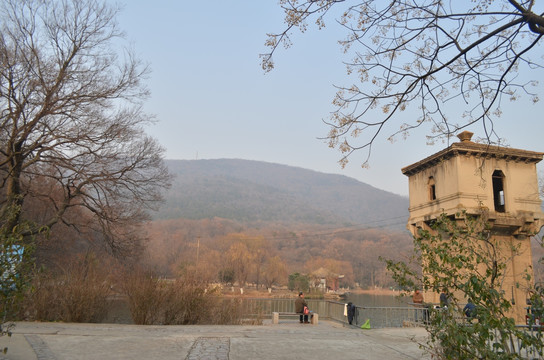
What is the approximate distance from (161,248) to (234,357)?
108948 mm

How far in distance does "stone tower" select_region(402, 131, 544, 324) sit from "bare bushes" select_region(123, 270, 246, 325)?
11613 mm

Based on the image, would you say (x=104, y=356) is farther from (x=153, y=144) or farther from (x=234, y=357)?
(x=153, y=144)

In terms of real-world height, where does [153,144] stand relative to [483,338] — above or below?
above

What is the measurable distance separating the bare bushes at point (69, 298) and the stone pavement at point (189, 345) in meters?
2.40

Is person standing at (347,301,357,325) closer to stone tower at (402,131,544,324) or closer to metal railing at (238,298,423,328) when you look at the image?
metal railing at (238,298,423,328)

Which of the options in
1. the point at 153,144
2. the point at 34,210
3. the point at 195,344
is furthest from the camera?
the point at 34,210

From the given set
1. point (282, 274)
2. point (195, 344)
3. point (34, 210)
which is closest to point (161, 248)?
point (282, 274)

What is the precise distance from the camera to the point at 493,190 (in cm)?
2320

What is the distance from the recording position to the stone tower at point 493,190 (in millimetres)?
21031

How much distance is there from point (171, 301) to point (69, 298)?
375 centimetres

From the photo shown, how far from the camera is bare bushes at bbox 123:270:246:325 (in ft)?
50.8

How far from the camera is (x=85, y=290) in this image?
15172 millimetres

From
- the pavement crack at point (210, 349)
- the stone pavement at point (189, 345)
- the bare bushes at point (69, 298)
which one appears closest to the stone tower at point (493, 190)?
the stone pavement at point (189, 345)

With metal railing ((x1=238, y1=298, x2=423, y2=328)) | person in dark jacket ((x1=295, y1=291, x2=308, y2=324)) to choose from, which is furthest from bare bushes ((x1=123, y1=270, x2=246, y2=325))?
person in dark jacket ((x1=295, y1=291, x2=308, y2=324))
